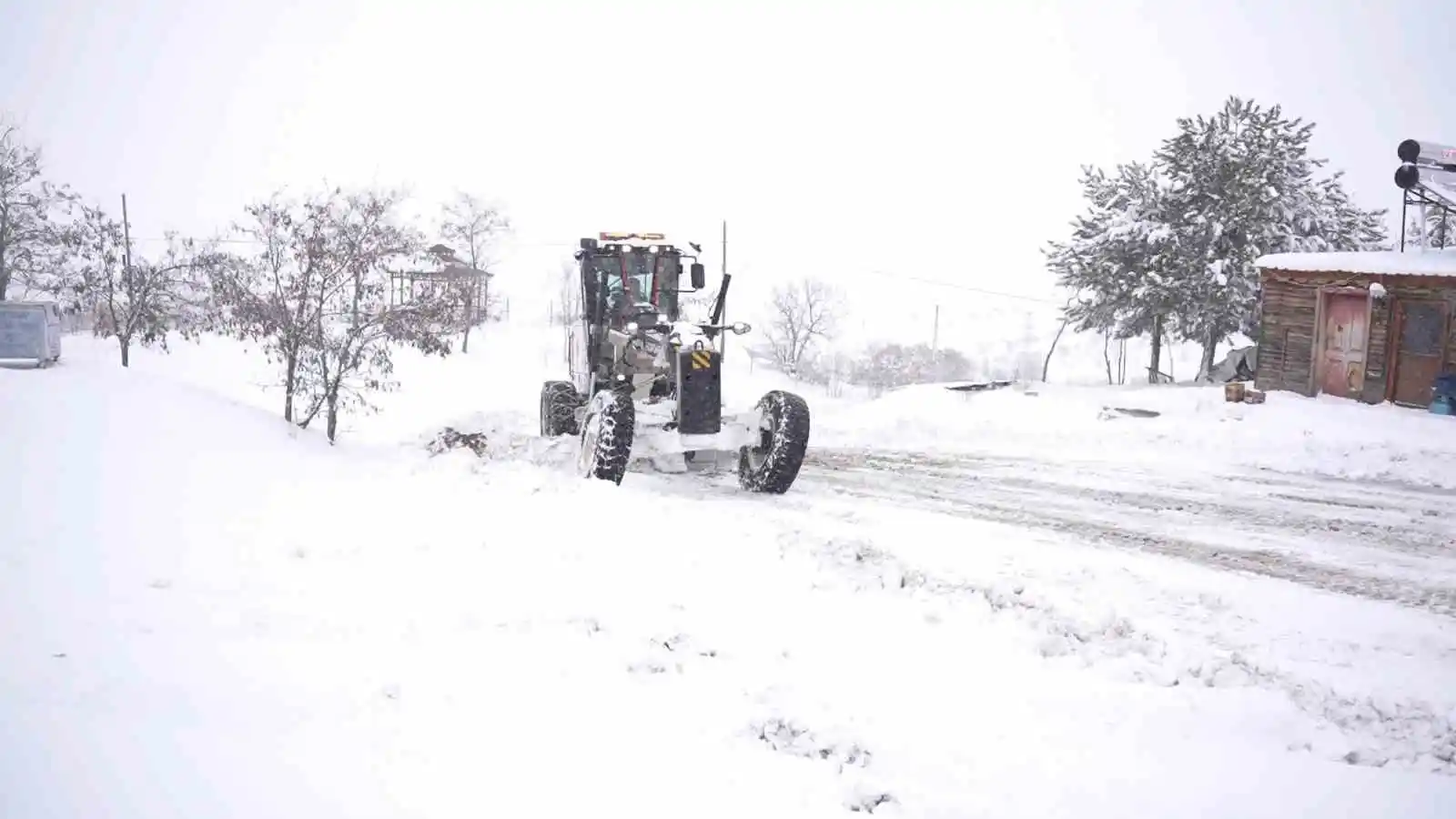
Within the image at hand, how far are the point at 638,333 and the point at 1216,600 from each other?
6785mm

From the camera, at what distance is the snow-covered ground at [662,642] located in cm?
373

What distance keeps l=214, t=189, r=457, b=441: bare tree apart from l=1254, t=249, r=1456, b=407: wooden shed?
18.5 m

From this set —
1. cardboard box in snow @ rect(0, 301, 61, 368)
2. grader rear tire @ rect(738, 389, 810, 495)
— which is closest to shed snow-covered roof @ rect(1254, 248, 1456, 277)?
grader rear tire @ rect(738, 389, 810, 495)

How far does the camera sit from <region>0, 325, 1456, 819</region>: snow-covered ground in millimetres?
3732

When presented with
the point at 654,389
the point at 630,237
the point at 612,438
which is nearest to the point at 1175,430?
the point at 654,389

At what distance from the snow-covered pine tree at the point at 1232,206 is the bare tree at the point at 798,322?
26255 mm

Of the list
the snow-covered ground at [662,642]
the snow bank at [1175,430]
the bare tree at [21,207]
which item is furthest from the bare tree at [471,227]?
the snow-covered ground at [662,642]

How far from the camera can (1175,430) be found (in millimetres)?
16188

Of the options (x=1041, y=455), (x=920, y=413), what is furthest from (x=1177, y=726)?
(x=920, y=413)

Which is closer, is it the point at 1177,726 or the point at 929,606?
the point at 1177,726

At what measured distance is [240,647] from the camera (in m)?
4.58

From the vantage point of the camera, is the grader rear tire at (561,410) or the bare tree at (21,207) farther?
the bare tree at (21,207)

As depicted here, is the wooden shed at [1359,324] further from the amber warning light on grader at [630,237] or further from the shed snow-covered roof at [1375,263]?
the amber warning light on grader at [630,237]

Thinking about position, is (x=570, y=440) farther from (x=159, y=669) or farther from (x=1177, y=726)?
(x=1177, y=726)
